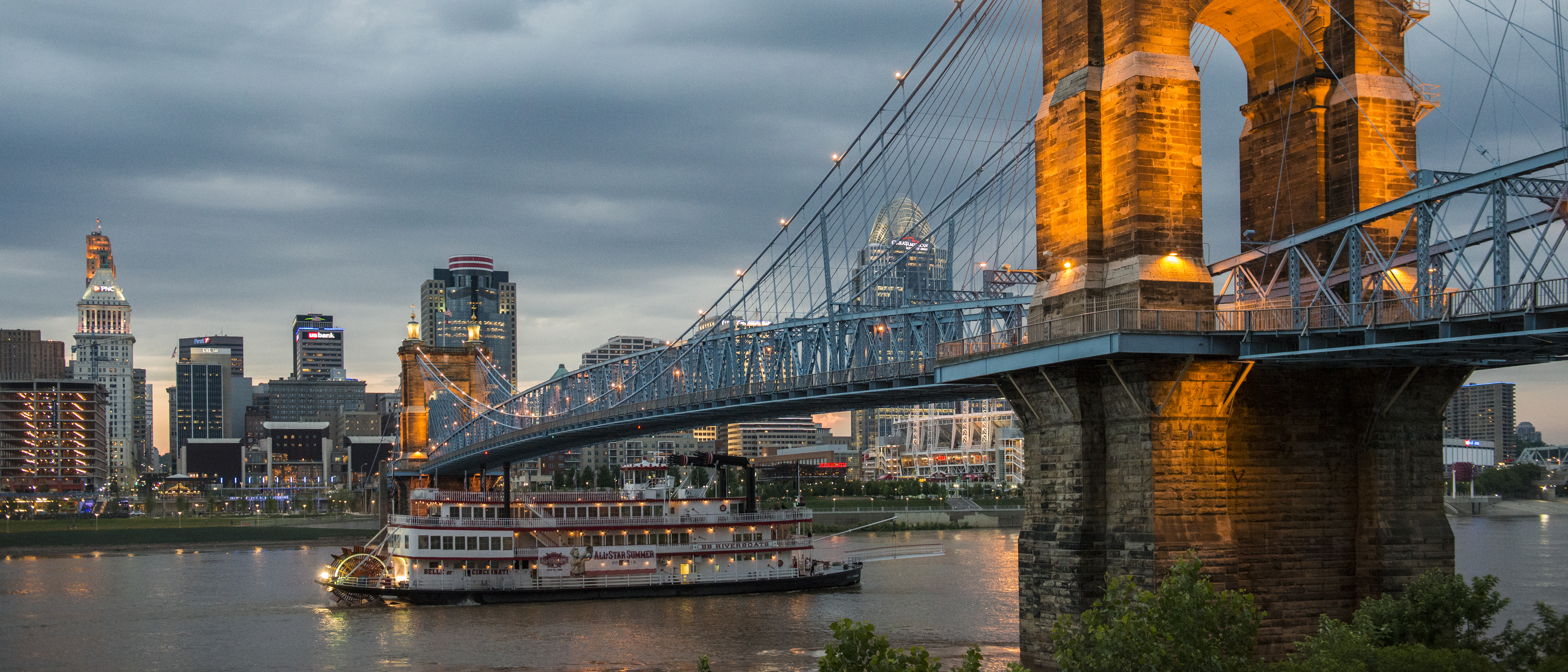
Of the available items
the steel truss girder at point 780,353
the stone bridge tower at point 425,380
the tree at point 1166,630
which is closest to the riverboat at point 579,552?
the steel truss girder at point 780,353

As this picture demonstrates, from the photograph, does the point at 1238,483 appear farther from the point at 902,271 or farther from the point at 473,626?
the point at 902,271

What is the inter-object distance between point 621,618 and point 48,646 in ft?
72.4

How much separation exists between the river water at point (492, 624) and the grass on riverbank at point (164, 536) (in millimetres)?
36788

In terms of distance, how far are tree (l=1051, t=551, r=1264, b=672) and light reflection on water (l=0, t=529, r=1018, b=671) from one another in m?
13.2

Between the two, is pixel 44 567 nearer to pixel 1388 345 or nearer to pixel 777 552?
pixel 777 552

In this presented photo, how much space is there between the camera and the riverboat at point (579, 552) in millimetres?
65250

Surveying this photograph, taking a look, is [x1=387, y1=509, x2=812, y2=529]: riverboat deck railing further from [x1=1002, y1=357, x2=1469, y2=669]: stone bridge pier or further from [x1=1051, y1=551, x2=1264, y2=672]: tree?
[x1=1051, y1=551, x2=1264, y2=672]: tree

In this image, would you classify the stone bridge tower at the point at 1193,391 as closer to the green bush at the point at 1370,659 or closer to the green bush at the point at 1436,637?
the green bush at the point at 1436,637

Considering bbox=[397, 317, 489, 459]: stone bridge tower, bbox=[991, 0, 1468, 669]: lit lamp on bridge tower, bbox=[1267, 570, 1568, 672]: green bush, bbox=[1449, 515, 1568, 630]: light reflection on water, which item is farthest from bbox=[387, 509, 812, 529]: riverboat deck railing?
bbox=[397, 317, 489, 459]: stone bridge tower

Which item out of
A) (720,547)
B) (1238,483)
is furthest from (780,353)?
(1238,483)

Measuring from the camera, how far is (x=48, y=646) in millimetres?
52250

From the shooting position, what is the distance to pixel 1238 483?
36.1 m

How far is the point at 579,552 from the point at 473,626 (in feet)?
33.1

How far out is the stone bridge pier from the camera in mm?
34656
